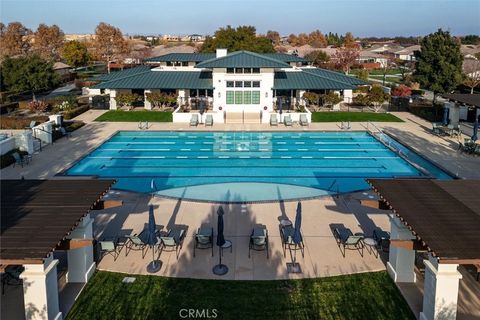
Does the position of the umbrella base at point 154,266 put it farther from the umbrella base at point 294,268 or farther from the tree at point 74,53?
the tree at point 74,53

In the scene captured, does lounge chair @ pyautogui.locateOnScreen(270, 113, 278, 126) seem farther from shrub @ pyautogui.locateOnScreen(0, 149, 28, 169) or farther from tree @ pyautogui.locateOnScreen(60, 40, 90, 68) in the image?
tree @ pyautogui.locateOnScreen(60, 40, 90, 68)

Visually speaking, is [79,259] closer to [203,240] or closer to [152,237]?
[152,237]

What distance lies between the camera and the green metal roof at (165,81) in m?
41.8

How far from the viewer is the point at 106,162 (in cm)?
2728

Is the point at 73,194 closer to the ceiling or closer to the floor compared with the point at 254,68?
closer to the floor

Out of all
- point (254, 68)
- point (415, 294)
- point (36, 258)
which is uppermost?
point (254, 68)

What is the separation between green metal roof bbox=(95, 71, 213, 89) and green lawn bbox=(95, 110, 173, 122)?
2384 mm

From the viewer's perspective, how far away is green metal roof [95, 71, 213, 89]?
137ft

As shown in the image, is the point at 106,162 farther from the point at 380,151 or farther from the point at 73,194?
the point at 380,151

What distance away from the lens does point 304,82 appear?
42750 mm

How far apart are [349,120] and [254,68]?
880 cm

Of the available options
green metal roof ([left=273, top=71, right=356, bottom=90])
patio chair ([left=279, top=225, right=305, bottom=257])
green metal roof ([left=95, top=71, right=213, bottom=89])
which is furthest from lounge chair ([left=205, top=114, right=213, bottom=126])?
patio chair ([left=279, top=225, right=305, bottom=257])

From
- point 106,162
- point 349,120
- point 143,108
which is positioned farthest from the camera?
point 143,108

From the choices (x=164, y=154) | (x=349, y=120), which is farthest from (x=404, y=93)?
(x=164, y=154)
